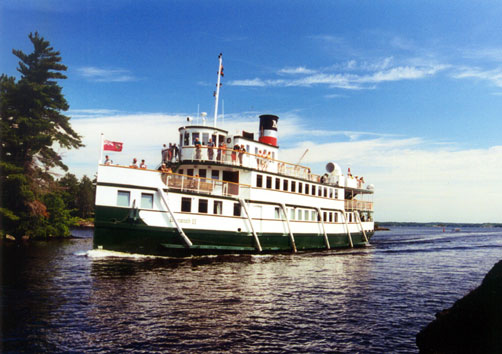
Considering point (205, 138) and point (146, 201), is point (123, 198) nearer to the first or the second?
point (146, 201)

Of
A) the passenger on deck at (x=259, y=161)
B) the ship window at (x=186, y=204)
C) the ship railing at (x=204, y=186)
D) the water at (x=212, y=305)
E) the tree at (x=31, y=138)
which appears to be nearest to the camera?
the water at (x=212, y=305)

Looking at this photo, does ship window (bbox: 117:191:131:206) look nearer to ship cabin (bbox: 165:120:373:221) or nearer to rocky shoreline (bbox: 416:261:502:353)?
ship cabin (bbox: 165:120:373:221)

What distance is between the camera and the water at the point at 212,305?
32.3ft

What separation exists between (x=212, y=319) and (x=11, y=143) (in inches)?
1485

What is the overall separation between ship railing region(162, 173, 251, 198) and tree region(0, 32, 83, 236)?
22.6m

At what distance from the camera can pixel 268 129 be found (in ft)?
109

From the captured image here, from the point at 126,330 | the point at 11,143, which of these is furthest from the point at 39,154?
the point at 126,330

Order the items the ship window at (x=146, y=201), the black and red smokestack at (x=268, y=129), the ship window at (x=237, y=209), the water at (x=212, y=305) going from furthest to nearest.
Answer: the black and red smokestack at (x=268, y=129), the ship window at (x=237, y=209), the ship window at (x=146, y=201), the water at (x=212, y=305)

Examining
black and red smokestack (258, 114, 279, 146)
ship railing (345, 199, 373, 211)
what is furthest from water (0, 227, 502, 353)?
ship railing (345, 199, 373, 211)

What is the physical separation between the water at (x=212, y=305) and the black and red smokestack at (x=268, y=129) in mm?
13335

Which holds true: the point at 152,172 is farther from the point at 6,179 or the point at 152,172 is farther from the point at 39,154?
the point at 39,154

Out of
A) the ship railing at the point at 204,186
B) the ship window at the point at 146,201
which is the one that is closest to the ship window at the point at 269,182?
the ship railing at the point at 204,186

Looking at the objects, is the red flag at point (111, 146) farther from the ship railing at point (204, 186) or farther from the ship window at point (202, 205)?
the ship window at point (202, 205)

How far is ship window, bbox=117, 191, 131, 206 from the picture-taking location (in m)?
21.9
